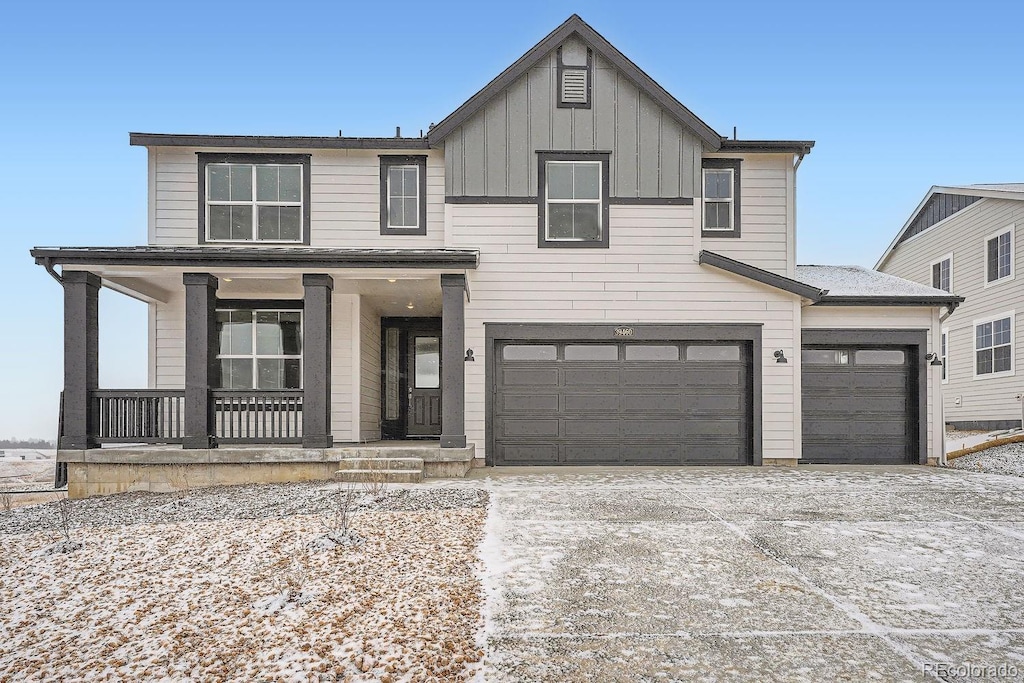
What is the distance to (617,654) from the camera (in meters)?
3.31

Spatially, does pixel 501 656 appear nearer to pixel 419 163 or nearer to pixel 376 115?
pixel 419 163

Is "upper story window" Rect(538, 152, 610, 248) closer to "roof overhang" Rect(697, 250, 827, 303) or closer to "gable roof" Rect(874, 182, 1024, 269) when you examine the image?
"roof overhang" Rect(697, 250, 827, 303)

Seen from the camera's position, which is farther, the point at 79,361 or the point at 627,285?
the point at 627,285

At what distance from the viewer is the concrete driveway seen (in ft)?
10.6

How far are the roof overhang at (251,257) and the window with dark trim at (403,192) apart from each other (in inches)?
79.2

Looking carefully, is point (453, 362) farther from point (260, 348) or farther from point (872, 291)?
point (872, 291)

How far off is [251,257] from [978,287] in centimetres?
1847

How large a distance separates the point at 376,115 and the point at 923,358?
51.5 m

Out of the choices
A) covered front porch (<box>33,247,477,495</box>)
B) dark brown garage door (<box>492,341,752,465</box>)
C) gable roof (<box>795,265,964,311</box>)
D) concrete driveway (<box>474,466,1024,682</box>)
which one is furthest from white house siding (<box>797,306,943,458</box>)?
covered front porch (<box>33,247,477,495</box>)

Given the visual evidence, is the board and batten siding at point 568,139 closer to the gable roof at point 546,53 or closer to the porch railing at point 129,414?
the gable roof at point 546,53

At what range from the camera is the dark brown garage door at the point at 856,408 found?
1126 centimetres

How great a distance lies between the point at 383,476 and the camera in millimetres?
8836

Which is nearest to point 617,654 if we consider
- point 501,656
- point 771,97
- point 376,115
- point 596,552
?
point 501,656

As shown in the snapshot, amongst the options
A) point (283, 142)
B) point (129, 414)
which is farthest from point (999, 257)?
point (129, 414)
